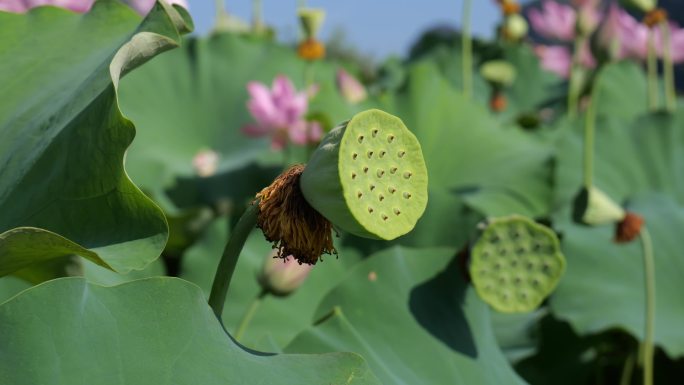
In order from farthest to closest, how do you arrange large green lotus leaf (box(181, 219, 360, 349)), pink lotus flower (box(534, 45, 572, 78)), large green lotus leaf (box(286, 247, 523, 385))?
1. pink lotus flower (box(534, 45, 572, 78))
2. large green lotus leaf (box(181, 219, 360, 349))
3. large green lotus leaf (box(286, 247, 523, 385))

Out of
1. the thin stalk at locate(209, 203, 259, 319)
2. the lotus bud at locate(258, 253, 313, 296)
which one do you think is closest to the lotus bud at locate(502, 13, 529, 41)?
the lotus bud at locate(258, 253, 313, 296)

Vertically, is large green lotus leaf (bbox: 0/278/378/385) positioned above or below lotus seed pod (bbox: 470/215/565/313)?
above

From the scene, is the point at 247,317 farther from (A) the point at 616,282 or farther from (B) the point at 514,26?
(B) the point at 514,26

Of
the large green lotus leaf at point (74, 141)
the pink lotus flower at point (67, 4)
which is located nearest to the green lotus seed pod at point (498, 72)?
the pink lotus flower at point (67, 4)

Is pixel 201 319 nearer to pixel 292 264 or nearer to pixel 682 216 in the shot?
pixel 292 264

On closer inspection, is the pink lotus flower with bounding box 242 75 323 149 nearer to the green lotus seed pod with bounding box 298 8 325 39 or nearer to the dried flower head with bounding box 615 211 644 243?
the green lotus seed pod with bounding box 298 8 325 39

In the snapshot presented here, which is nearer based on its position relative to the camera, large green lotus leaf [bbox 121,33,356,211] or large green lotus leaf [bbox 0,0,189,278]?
large green lotus leaf [bbox 0,0,189,278]

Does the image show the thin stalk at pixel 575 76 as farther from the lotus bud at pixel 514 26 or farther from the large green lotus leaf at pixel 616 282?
the lotus bud at pixel 514 26
